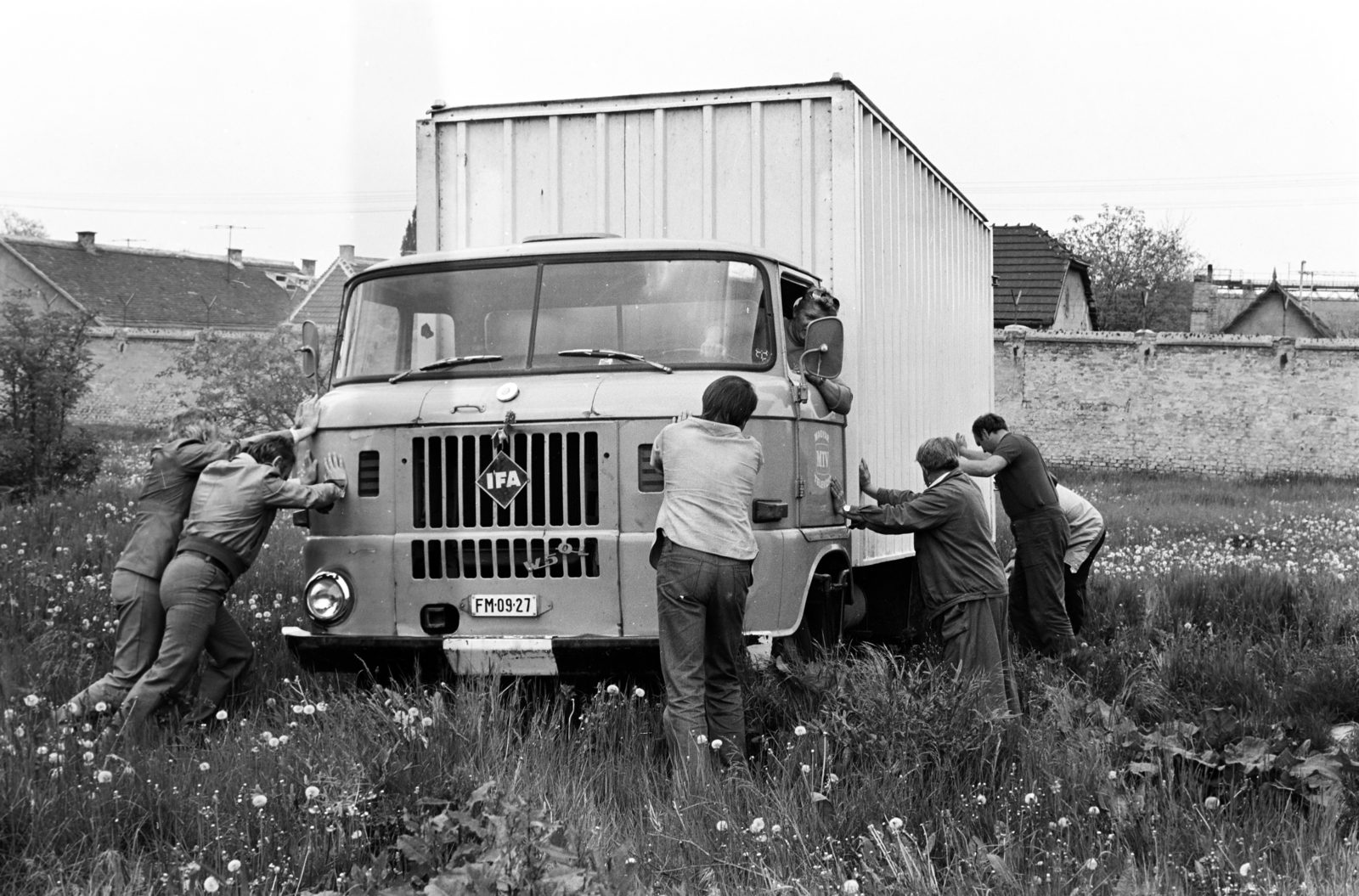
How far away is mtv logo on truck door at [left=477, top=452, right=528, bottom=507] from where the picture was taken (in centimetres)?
603

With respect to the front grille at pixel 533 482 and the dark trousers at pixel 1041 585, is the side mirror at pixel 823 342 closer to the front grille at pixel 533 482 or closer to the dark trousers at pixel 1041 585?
the front grille at pixel 533 482

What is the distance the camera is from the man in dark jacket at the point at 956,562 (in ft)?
22.2

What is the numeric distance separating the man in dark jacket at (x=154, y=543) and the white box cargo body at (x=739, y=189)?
209cm

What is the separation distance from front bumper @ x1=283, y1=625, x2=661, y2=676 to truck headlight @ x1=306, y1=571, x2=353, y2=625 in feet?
0.33

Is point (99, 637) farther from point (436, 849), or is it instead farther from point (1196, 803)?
point (1196, 803)

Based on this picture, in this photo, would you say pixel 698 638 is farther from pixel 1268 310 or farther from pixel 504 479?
pixel 1268 310

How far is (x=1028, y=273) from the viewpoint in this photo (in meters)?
38.6

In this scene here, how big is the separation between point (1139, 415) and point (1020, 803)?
27.4m

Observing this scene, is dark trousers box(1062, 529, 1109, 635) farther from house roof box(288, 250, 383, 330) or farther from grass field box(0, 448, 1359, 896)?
house roof box(288, 250, 383, 330)

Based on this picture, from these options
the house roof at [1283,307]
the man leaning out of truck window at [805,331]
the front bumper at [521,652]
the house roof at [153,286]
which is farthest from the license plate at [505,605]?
the house roof at [1283,307]

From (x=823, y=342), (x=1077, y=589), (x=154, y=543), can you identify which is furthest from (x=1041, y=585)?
(x=154, y=543)

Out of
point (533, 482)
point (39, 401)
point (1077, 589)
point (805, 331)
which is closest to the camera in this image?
point (533, 482)

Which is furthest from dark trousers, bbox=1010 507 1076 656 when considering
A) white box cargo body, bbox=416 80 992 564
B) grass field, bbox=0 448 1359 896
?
grass field, bbox=0 448 1359 896

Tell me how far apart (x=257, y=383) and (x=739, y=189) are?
19.4m
